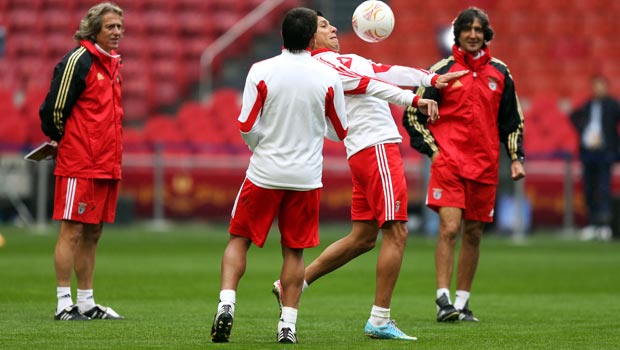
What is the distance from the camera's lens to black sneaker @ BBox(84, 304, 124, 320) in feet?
29.7

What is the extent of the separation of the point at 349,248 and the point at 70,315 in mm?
2001

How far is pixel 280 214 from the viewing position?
25.4ft

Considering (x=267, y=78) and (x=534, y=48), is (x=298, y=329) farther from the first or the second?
(x=534, y=48)

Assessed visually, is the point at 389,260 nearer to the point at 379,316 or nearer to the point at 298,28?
the point at 379,316

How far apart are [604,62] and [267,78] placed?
20.1m

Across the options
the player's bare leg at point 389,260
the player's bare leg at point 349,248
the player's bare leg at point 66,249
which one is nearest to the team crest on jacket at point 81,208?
the player's bare leg at point 66,249

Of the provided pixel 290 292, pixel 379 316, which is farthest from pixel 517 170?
pixel 290 292

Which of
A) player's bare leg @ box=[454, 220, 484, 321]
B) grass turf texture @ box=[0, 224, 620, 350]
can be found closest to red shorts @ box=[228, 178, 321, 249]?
grass turf texture @ box=[0, 224, 620, 350]

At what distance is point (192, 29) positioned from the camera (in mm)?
27125

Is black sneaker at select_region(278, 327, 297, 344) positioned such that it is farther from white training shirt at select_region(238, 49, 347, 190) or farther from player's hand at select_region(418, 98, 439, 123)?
player's hand at select_region(418, 98, 439, 123)

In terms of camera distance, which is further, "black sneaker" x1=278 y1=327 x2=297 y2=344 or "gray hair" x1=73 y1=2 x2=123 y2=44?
"gray hair" x1=73 y1=2 x2=123 y2=44

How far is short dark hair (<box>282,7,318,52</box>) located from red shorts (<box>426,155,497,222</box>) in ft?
7.86

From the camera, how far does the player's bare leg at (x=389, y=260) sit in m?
8.12

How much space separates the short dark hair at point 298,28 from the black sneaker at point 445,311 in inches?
99.0
